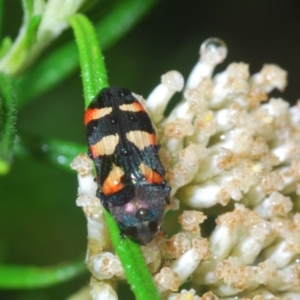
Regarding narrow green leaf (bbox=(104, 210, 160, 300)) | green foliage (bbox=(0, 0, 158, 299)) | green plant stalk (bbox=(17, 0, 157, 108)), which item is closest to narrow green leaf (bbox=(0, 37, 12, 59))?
green foliage (bbox=(0, 0, 158, 299))

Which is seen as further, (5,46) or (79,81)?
(79,81)

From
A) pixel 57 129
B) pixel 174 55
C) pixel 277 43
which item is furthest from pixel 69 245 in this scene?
pixel 277 43

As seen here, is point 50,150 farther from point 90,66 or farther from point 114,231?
point 114,231

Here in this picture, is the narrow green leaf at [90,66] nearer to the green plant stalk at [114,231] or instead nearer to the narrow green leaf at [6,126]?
the green plant stalk at [114,231]

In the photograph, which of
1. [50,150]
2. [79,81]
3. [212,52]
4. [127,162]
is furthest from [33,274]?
[79,81]

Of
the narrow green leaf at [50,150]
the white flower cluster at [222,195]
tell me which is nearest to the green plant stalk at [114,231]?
the white flower cluster at [222,195]

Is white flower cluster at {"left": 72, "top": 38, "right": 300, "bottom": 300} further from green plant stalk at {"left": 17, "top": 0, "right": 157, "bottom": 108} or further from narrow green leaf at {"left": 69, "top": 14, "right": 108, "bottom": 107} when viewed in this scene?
green plant stalk at {"left": 17, "top": 0, "right": 157, "bottom": 108}
